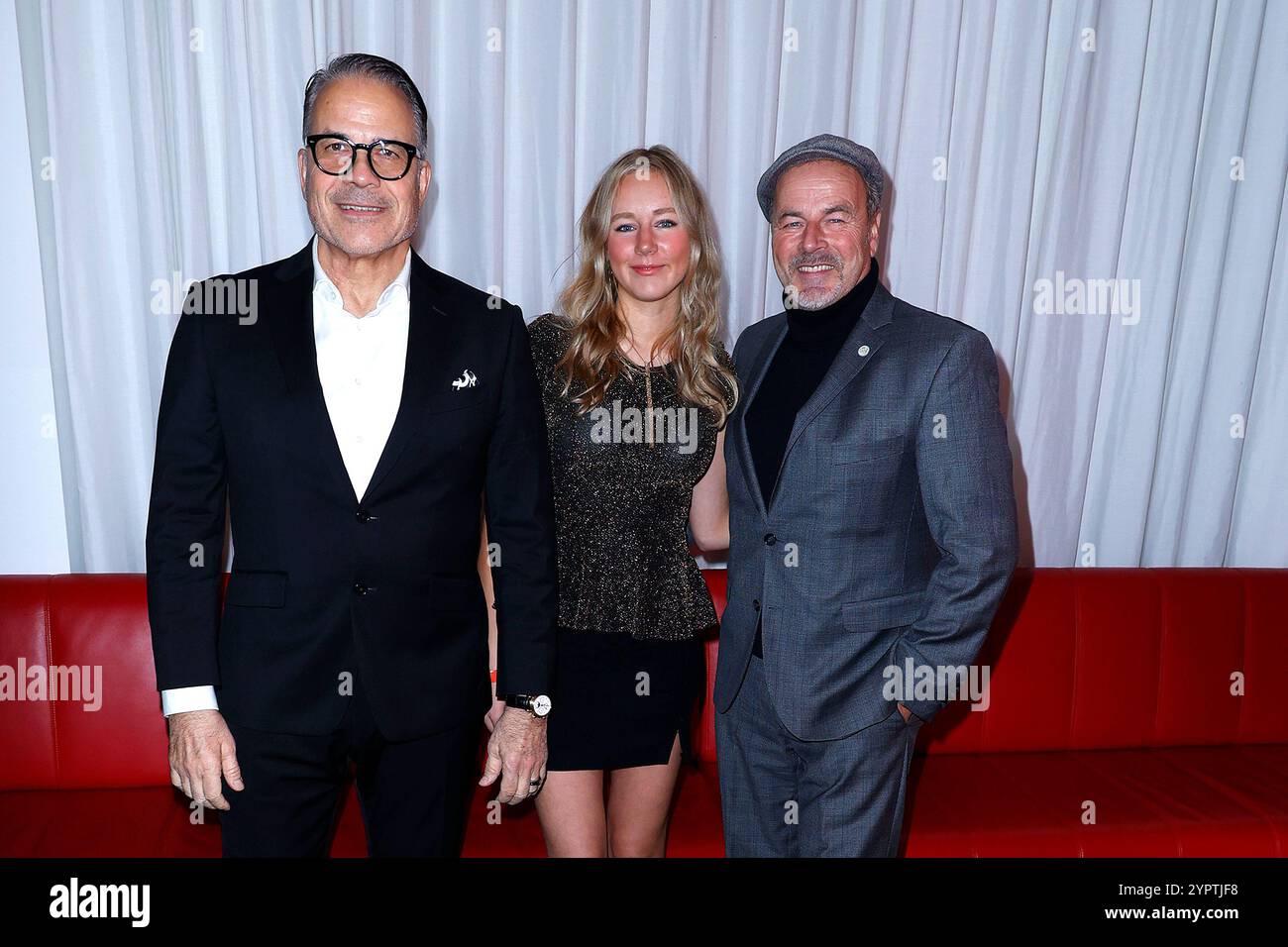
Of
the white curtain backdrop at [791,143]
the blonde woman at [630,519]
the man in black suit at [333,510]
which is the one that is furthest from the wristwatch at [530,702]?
the white curtain backdrop at [791,143]

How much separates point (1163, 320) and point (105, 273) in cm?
301

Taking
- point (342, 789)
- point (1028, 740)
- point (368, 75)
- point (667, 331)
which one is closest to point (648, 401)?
point (667, 331)

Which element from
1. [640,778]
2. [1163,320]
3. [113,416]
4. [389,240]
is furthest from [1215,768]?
[113,416]

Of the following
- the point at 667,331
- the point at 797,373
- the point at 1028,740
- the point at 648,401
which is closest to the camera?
the point at 797,373

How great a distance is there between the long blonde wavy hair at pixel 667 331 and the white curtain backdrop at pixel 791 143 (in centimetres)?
57

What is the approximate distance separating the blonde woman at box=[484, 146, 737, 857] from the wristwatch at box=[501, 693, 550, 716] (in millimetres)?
219

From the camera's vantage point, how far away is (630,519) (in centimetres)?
200

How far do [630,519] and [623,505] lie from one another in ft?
0.10

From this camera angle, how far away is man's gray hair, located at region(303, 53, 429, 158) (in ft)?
5.27

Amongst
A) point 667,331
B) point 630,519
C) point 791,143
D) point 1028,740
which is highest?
point 791,143

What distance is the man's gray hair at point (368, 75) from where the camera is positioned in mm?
1605

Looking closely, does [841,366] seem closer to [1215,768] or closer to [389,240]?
[389,240]

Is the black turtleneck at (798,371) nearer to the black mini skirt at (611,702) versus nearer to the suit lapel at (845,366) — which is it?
the suit lapel at (845,366)

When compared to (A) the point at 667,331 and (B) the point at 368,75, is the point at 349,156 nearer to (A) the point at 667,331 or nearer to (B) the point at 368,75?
(B) the point at 368,75
